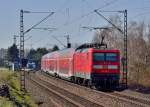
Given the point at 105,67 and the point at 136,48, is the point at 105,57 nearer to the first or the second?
the point at 105,67

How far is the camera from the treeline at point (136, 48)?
5018cm

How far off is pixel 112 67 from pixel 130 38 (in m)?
57.4

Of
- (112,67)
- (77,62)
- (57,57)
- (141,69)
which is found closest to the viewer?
(112,67)

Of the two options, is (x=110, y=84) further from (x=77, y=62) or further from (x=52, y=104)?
(x=52, y=104)

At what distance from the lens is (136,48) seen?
273ft

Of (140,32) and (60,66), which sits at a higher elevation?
(140,32)

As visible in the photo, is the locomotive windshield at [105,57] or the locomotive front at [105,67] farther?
the locomotive windshield at [105,57]

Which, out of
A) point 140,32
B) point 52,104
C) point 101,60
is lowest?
point 52,104

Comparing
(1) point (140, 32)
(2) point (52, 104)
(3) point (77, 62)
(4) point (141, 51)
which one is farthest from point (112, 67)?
(1) point (140, 32)

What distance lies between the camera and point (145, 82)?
4581 cm

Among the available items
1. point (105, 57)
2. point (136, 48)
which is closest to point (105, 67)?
point (105, 57)

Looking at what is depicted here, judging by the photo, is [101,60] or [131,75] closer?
[101,60]

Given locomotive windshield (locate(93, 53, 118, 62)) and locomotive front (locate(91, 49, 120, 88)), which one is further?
locomotive windshield (locate(93, 53, 118, 62))

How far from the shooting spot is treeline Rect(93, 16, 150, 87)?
165 feet
